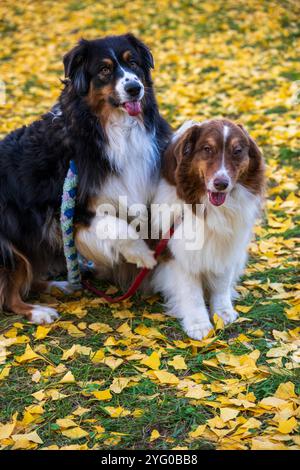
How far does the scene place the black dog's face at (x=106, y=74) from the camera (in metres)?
3.49

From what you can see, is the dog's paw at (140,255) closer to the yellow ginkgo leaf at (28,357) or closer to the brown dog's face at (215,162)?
the brown dog's face at (215,162)

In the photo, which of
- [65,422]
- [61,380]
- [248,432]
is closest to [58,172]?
[61,380]

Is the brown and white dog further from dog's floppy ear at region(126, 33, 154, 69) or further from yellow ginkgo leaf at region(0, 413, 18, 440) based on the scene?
yellow ginkgo leaf at region(0, 413, 18, 440)

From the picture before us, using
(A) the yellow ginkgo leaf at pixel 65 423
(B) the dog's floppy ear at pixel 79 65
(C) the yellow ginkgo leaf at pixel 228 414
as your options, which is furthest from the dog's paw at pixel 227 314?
(B) the dog's floppy ear at pixel 79 65

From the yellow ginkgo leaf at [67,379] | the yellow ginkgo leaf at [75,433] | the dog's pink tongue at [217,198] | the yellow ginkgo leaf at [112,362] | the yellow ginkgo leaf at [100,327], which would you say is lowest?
the yellow ginkgo leaf at [100,327]

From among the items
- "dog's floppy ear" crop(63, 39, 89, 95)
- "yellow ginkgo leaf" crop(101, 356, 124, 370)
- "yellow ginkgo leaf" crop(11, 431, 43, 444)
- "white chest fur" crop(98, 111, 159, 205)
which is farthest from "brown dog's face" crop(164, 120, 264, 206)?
"yellow ginkgo leaf" crop(11, 431, 43, 444)

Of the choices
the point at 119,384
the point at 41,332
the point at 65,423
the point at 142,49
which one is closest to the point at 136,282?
the point at 41,332

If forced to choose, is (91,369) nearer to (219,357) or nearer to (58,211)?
(219,357)

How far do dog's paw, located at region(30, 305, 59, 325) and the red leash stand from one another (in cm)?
37

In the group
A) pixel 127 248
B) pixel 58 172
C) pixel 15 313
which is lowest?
pixel 15 313

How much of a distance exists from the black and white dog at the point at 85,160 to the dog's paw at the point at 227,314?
0.58m

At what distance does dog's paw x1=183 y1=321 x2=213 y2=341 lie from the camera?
3.63 m

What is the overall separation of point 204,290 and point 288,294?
1.99 feet

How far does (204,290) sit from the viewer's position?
4.01 m
